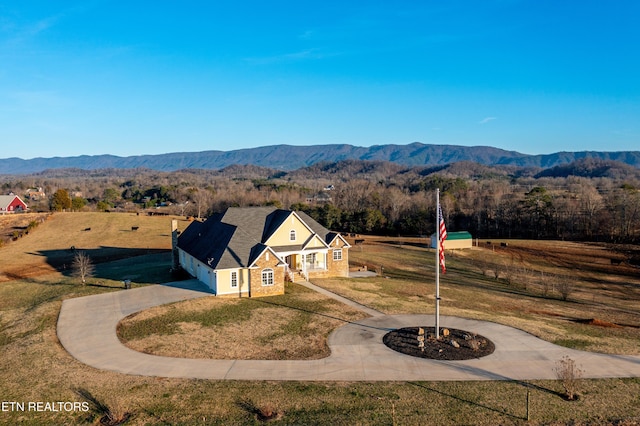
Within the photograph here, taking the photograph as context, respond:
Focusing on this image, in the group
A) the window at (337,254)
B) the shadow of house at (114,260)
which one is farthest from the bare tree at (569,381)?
the shadow of house at (114,260)

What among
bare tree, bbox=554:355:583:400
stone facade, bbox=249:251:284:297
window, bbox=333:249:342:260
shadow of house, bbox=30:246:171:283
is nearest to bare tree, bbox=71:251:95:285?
shadow of house, bbox=30:246:171:283

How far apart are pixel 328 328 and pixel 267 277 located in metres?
8.67

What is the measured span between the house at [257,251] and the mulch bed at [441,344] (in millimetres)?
11407

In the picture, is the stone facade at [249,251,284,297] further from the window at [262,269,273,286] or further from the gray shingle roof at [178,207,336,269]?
the gray shingle roof at [178,207,336,269]

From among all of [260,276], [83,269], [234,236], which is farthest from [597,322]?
[83,269]

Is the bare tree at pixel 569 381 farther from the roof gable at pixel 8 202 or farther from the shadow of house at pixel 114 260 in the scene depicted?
the roof gable at pixel 8 202

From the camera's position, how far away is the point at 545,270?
51219 mm

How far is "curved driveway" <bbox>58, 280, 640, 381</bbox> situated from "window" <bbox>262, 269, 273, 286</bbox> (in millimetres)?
8628

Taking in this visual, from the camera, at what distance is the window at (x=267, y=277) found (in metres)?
31.7

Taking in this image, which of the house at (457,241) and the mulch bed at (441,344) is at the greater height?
the house at (457,241)

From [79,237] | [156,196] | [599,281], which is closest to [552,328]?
[599,281]

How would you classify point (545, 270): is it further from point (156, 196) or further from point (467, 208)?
point (156, 196)

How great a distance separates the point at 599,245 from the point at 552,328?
49.6 m

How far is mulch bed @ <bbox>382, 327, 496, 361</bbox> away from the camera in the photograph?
2084 centimetres
